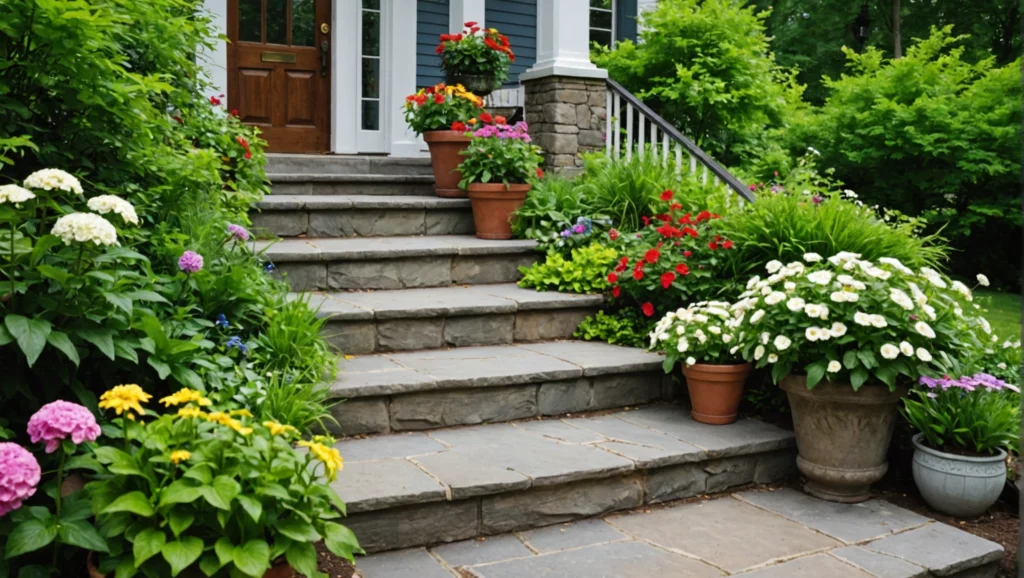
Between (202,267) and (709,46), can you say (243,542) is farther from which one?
(709,46)

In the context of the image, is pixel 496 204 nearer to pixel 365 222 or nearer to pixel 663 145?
pixel 365 222

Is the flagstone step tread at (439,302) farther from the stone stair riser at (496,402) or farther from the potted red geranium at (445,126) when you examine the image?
the potted red geranium at (445,126)

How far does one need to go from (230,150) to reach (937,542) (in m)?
3.55

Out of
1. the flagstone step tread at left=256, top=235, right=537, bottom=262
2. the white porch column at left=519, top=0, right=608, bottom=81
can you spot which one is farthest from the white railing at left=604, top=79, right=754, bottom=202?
the flagstone step tread at left=256, top=235, right=537, bottom=262

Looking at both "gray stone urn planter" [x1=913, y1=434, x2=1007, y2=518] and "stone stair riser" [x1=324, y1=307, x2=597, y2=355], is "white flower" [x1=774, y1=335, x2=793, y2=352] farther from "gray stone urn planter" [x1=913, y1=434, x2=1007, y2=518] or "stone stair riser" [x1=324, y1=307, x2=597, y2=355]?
"stone stair riser" [x1=324, y1=307, x2=597, y2=355]

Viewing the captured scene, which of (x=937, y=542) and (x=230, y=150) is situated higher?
(x=230, y=150)

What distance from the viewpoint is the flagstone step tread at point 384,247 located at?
13.6 feet

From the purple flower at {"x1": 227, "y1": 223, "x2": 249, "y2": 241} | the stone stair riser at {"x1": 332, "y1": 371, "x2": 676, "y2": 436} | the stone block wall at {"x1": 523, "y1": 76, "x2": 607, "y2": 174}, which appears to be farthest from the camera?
the stone block wall at {"x1": 523, "y1": 76, "x2": 607, "y2": 174}

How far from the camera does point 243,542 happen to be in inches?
76.9

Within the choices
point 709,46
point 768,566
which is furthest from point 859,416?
point 709,46

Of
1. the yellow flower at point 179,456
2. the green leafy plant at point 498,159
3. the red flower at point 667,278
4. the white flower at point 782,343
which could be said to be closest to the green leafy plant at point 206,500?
the yellow flower at point 179,456

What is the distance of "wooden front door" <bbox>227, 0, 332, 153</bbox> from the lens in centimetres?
654

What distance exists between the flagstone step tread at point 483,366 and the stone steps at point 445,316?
0.21 feet

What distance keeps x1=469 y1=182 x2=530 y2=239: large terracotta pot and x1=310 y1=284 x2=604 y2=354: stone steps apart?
664mm
